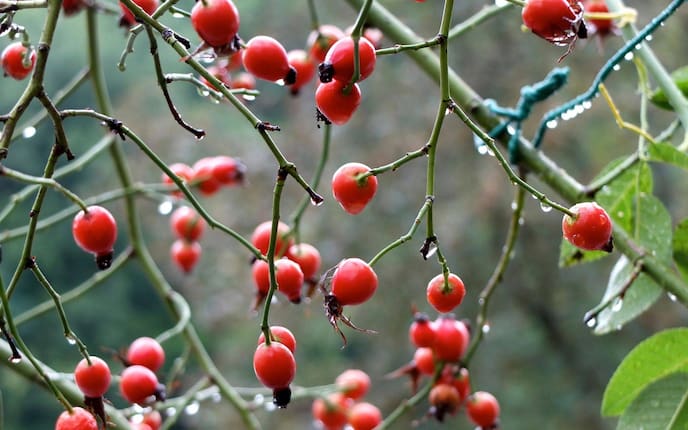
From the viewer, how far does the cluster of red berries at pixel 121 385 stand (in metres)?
0.56

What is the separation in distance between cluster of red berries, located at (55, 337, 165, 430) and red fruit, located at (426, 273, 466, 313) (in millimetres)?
263

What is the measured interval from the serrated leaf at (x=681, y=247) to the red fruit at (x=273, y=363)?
42cm

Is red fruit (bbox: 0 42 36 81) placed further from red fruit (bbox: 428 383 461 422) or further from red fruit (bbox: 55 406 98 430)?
red fruit (bbox: 428 383 461 422)

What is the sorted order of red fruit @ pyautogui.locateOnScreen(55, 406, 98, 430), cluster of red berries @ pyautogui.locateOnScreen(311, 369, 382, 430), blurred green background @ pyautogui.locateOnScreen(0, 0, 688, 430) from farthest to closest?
blurred green background @ pyautogui.locateOnScreen(0, 0, 688, 430) < cluster of red berries @ pyautogui.locateOnScreen(311, 369, 382, 430) < red fruit @ pyautogui.locateOnScreen(55, 406, 98, 430)

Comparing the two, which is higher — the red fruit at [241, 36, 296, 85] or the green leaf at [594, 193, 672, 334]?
the red fruit at [241, 36, 296, 85]

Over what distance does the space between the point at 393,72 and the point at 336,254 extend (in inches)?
51.2

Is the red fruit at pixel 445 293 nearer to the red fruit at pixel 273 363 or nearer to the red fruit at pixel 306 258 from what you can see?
the red fruit at pixel 273 363

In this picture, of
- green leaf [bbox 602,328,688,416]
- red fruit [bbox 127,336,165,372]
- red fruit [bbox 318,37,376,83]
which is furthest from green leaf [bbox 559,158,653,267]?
red fruit [bbox 127,336,165,372]

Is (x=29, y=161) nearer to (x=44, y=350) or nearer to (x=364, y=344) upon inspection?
(x=44, y=350)

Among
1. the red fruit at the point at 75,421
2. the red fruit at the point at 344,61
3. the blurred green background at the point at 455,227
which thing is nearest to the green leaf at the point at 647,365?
the red fruit at the point at 344,61

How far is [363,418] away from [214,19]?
2.16 ft

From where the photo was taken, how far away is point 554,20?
23.0 inches

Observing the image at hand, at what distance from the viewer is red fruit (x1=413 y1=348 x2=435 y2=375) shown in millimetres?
970

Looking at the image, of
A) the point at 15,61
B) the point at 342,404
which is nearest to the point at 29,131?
the point at 15,61
